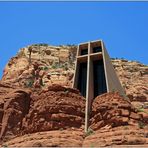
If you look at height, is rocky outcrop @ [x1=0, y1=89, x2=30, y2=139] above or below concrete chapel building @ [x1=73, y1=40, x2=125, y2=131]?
below

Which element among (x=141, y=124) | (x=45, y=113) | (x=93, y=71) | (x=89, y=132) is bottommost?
(x=89, y=132)

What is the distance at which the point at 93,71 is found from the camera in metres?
44.2

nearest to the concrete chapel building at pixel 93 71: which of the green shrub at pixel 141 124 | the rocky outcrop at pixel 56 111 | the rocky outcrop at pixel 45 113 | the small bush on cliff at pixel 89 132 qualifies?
the rocky outcrop at pixel 56 111

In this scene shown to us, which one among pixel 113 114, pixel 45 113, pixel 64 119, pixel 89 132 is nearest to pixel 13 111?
pixel 45 113

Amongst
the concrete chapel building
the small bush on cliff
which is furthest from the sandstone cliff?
the concrete chapel building

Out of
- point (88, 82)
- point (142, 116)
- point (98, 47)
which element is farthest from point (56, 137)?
point (98, 47)

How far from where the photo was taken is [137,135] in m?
28.5

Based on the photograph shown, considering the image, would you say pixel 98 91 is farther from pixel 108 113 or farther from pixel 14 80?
pixel 14 80

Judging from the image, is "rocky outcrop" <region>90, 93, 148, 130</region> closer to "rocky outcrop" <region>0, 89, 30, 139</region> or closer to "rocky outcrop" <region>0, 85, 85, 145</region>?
"rocky outcrop" <region>0, 85, 85, 145</region>

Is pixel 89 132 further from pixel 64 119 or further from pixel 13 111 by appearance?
pixel 13 111

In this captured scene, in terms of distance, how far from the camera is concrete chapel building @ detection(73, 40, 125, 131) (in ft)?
140

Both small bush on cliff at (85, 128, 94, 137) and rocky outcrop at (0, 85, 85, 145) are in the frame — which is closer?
small bush on cliff at (85, 128, 94, 137)

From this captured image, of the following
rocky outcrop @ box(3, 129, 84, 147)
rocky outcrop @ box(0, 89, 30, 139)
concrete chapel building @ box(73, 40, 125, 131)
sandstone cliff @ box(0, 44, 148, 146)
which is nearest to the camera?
rocky outcrop @ box(3, 129, 84, 147)

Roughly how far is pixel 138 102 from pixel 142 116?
1380 inches
